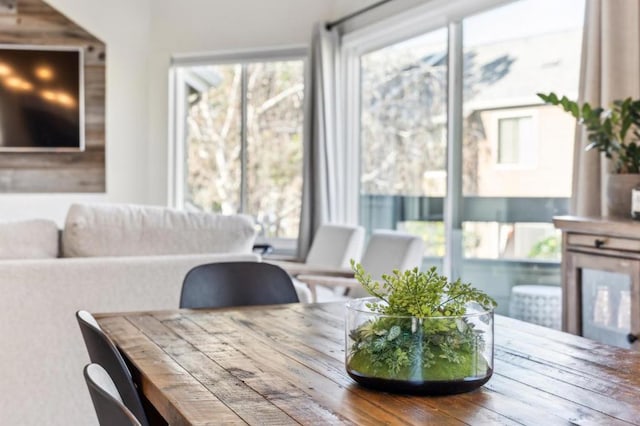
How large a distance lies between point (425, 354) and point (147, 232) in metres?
2.04

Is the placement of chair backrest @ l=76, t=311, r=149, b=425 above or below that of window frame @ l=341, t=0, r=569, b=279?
below

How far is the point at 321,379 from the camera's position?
5.32ft

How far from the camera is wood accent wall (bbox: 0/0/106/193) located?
6.68 meters

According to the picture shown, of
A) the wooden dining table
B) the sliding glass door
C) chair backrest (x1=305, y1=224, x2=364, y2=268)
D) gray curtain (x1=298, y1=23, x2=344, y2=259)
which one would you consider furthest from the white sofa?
gray curtain (x1=298, y1=23, x2=344, y2=259)

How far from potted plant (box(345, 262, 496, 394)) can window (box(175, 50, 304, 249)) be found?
16.4ft

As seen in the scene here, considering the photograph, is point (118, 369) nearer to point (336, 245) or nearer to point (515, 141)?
point (515, 141)

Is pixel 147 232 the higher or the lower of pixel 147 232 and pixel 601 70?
the lower

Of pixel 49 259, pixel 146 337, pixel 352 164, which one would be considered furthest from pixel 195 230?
pixel 352 164

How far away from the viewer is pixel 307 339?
204 cm

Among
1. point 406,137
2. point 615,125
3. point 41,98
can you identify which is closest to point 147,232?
point 615,125

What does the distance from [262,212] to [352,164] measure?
95 cm

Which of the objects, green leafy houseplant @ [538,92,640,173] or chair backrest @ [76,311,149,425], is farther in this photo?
green leafy houseplant @ [538,92,640,173]

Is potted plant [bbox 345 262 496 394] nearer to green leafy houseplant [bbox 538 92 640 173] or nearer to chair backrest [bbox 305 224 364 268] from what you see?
green leafy houseplant [bbox 538 92 640 173]

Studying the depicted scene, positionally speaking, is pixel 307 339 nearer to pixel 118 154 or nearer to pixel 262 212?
pixel 262 212
